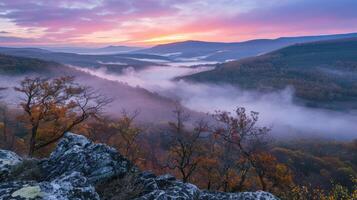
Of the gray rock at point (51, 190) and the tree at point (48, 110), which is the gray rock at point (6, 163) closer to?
the gray rock at point (51, 190)

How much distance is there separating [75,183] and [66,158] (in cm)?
387

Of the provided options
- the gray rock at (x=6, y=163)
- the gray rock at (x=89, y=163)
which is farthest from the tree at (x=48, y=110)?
the gray rock at (x=89, y=163)

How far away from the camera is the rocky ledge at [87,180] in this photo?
10.5 metres

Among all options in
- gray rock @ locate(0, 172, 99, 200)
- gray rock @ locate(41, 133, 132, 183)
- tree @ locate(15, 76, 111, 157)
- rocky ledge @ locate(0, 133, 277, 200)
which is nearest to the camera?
gray rock @ locate(0, 172, 99, 200)

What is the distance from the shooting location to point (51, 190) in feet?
33.9

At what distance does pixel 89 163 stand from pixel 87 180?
105 inches

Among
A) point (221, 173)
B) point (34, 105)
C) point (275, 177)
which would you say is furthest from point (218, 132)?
point (34, 105)

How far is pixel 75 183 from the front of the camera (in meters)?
11.3

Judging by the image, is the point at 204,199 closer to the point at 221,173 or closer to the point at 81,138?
the point at 81,138

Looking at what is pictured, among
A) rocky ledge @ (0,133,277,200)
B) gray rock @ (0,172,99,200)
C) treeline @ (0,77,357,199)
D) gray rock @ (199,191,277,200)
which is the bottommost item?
treeline @ (0,77,357,199)

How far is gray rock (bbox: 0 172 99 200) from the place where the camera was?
984 cm

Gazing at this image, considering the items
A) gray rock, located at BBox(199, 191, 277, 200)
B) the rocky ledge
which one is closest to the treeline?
gray rock, located at BBox(199, 191, 277, 200)

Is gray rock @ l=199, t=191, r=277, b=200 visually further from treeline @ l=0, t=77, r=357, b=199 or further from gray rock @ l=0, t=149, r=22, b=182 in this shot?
treeline @ l=0, t=77, r=357, b=199

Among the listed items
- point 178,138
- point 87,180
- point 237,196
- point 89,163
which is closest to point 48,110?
point 178,138
